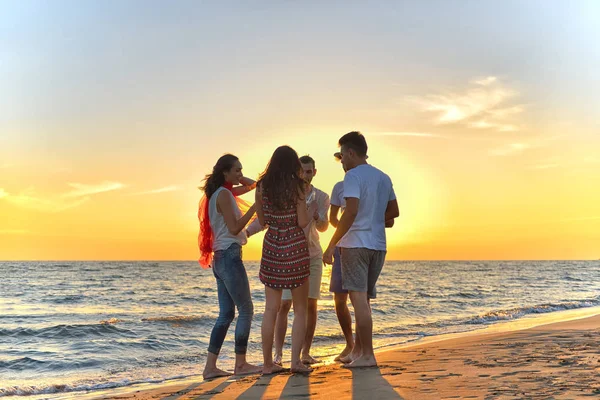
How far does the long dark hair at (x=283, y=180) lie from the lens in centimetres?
514

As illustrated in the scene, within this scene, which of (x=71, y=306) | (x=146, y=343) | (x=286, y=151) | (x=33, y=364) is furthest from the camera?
(x=71, y=306)

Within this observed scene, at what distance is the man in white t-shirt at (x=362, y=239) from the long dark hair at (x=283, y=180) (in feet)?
1.50

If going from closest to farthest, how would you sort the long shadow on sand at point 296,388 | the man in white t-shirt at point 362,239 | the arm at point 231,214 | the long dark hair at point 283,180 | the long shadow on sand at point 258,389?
1. the long shadow on sand at point 296,388
2. the long shadow on sand at point 258,389
3. the long dark hair at point 283,180
4. the man in white t-shirt at point 362,239
5. the arm at point 231,214

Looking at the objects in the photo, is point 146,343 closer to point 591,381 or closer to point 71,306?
point 591,381

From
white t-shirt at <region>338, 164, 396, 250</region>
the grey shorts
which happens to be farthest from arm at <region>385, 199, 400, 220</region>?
the grey shorts

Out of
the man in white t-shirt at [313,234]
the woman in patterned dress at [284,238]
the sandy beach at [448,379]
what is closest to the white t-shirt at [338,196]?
the man in white t-shirt at [313,234]

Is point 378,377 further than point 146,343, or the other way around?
point 146,343

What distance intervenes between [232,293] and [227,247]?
17.2 inches

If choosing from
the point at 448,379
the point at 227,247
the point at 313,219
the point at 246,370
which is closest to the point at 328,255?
the point at 313,219

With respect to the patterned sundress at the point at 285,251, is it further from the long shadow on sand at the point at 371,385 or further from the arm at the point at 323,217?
the long shadow on sand at the point at 371,385

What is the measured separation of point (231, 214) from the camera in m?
5.58

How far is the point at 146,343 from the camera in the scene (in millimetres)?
10766

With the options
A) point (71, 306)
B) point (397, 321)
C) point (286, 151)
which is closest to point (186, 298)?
point (71, 306)

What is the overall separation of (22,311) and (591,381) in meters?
19.2
